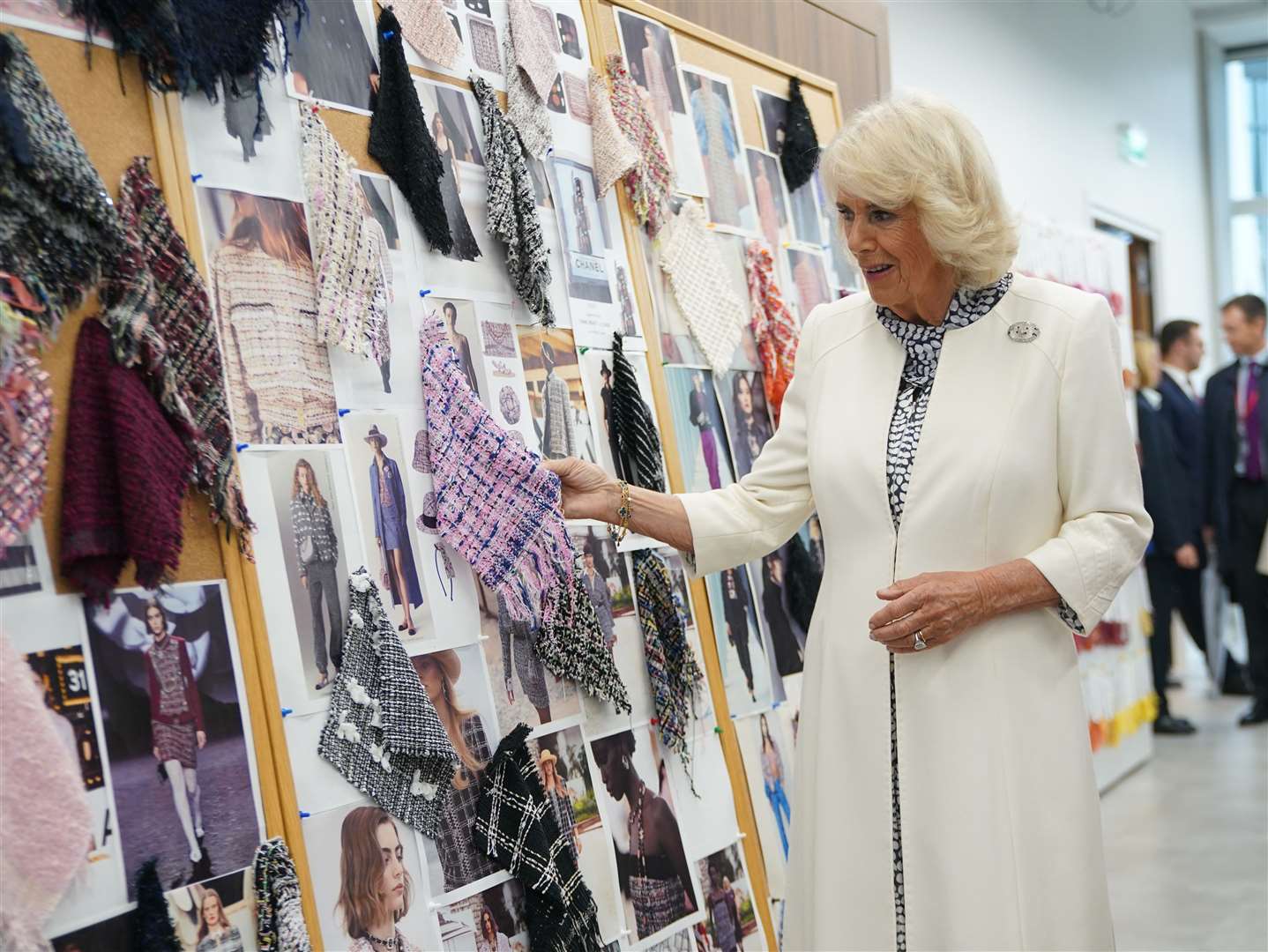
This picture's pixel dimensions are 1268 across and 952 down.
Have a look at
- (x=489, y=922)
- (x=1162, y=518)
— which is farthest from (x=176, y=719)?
(x=1162, y=518)

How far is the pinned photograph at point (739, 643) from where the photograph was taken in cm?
302

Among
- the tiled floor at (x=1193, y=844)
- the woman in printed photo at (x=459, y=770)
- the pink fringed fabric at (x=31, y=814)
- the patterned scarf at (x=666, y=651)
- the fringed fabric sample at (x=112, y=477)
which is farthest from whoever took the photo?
the tiled floor at (x=1193, y=844)

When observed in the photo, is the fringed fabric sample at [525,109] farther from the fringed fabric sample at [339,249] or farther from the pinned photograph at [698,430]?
the pinned photograph at [698,430]

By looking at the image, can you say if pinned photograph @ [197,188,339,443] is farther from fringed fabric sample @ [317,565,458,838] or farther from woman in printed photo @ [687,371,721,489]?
woman in printed photo @ [687,371,721,489]

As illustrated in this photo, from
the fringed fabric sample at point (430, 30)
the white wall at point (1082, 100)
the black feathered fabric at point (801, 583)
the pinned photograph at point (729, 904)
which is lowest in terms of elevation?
the pinned photograph at point (729, 904)

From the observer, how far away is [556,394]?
2592mm

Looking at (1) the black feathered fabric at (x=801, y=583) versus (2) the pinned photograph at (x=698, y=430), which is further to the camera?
(1) the black feathered fabric at (x=801, y=583)

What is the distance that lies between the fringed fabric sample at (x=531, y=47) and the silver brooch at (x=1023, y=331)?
1076mm

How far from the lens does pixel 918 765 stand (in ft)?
6.75

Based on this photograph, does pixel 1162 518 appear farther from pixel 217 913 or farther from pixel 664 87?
pixel 217 913

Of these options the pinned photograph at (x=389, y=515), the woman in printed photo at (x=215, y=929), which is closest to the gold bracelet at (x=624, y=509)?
the pinned photograph at (x=389, y=515)

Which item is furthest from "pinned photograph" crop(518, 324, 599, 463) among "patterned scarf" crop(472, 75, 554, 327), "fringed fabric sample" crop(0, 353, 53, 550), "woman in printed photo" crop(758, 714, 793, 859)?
"fringed fabric sample" crop(0, 353, 53, 550)

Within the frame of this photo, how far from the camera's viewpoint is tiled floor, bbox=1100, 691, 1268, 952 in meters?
3.75

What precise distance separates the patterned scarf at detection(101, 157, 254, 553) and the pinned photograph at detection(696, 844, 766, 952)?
137cm
